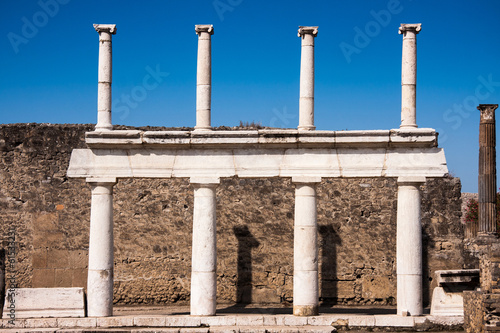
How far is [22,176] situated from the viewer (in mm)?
20188

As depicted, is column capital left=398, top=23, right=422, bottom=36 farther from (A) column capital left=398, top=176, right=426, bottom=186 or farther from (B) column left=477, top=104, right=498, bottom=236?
(B) column left=477, top=104, right=498, bottom=236

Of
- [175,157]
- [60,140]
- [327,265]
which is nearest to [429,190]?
[327,265]

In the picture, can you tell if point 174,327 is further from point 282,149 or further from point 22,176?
point 22,176

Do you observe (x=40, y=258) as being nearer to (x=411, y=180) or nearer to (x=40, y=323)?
(x=40, y=323)

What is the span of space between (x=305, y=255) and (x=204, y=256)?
6.80ft

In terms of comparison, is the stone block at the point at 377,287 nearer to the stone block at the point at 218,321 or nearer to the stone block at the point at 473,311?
the stone block at the point at 473,311

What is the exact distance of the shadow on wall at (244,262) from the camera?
766 inches

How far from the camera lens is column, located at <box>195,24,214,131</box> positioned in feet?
50.7

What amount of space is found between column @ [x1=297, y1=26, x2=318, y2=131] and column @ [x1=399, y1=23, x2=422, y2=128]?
1.86 m

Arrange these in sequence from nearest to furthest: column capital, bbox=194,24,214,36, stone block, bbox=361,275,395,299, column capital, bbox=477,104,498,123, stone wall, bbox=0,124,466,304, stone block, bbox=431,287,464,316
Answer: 1. stone block, bbox=431,287,464,316
2. column capital, bbox=194,24,214,36
3. stone block, bbox=361,275,395,299
4. stone wall, bbox=0,124,466,304
5. column capital, bbox=477,104,498,123

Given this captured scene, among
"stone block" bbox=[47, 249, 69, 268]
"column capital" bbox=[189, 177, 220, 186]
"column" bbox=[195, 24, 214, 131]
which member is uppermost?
"column" bbox=[195, 24, 214, 131]

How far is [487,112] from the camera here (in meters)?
21.9

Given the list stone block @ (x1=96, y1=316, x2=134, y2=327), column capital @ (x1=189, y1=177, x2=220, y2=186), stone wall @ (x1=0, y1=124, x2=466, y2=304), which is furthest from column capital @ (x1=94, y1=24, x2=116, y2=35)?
stone block @ (x1=96, y1=316, x2=134, y2=327)

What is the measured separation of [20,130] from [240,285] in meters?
7.37
